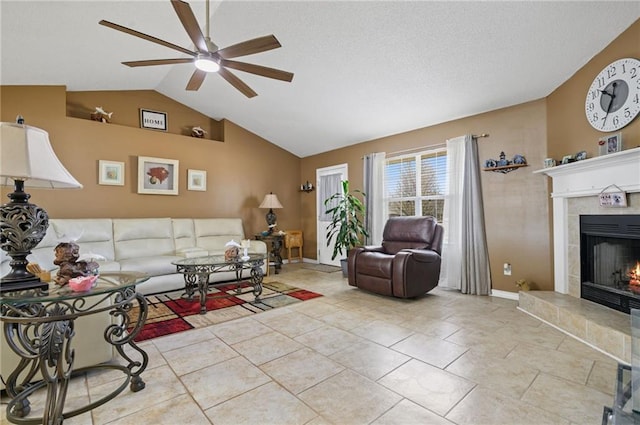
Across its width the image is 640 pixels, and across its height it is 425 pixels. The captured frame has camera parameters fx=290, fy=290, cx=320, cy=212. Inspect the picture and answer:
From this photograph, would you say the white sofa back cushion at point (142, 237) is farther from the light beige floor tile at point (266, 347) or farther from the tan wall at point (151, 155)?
the light beige floor tile at point (266, 347)

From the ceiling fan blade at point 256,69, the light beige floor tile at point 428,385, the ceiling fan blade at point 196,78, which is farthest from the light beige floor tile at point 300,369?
the ceiling fan blade at point 196,78

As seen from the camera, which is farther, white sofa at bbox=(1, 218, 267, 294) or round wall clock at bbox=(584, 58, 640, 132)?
white sofa at bbox=(1, 218, 267, 294)

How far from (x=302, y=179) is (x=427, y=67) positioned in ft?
13.2

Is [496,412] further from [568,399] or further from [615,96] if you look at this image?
[615,96]

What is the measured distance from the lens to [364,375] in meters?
1.91

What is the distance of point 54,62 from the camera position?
11.1ft

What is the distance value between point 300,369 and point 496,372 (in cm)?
131

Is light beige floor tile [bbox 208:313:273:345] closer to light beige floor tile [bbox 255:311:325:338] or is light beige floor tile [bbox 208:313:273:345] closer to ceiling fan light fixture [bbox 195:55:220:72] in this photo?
light beige floor tile [bbox 255:311:325:338]

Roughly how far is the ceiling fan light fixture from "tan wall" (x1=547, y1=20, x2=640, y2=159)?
Answer: 3.42m

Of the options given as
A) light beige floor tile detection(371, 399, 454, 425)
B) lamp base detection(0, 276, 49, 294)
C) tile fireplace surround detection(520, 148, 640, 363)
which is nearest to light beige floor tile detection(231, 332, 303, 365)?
light beige floor tile detection(371, 399, 454, 425)

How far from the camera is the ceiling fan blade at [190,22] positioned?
1.73 meters

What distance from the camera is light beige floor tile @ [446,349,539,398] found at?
1761 millimetres

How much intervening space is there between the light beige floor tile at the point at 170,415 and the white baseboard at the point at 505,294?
3577 mm

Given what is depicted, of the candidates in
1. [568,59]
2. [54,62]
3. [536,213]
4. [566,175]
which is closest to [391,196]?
[536,213]
